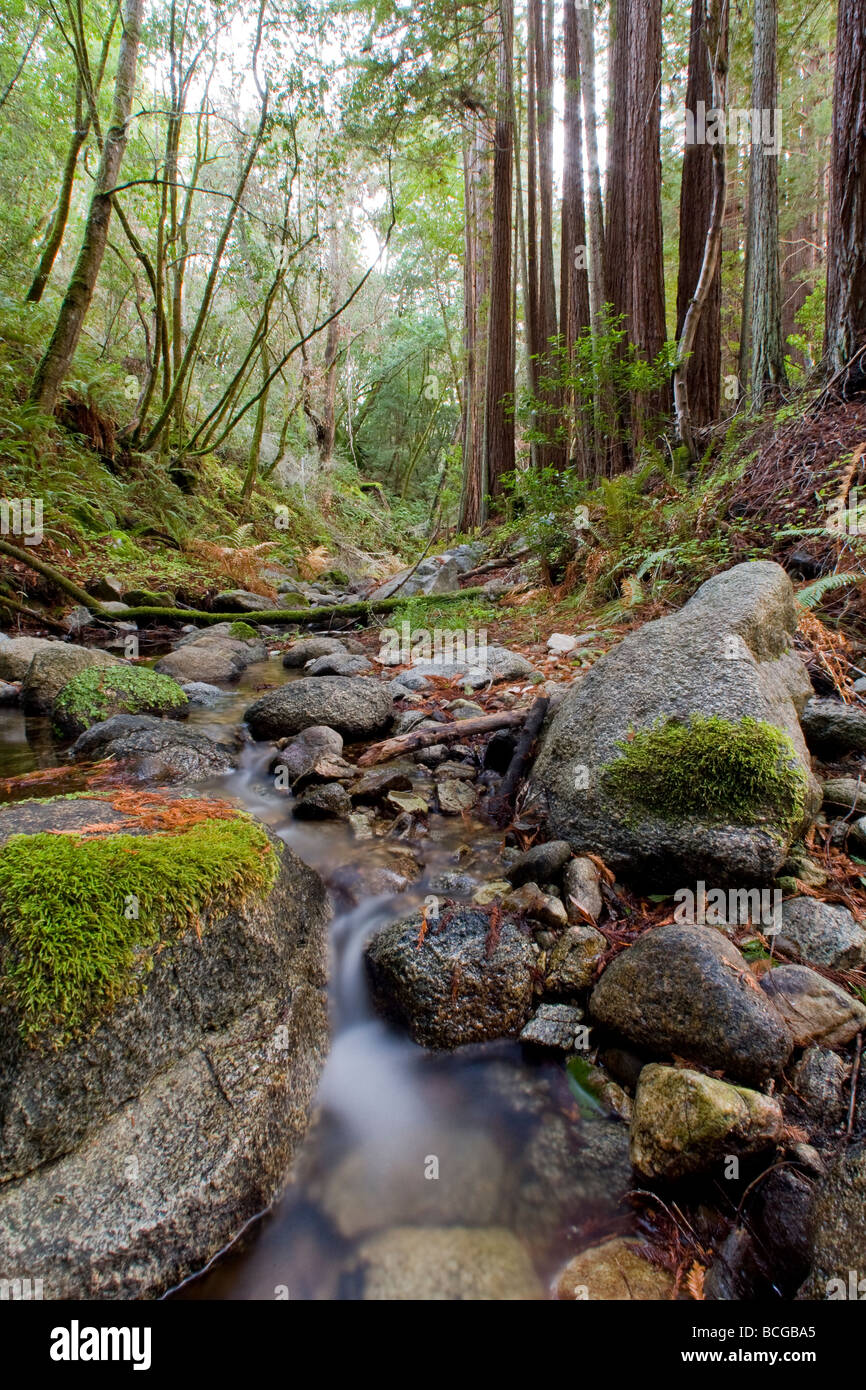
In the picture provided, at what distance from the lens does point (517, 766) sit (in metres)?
3.61

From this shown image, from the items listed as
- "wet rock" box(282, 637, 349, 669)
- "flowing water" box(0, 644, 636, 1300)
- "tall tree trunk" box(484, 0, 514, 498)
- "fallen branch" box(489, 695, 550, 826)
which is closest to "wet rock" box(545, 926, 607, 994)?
"flowing water" box(0, 644, 636, 1300)

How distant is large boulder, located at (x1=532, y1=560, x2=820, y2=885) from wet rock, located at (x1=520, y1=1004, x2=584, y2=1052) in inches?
26.2

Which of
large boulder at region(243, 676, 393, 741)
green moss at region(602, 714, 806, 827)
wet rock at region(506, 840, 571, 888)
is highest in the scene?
large boulder at region(243, 676, 393, 741)

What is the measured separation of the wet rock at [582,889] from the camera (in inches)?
96.0

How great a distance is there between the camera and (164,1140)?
1.63 meters

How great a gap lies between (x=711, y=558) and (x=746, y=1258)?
4.24 m

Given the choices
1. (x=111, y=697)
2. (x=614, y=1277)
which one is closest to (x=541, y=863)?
(x=614, y=1277)

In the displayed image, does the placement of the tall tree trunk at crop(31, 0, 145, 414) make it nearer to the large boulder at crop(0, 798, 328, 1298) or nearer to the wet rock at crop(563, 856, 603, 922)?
the large boulder at crop(0, 798, 328, 1298)

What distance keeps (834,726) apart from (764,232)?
7.40 metres

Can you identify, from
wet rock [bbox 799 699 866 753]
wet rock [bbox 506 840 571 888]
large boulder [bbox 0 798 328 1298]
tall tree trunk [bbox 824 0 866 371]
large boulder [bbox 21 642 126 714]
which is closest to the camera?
large boulder [bbox 0 798 328 1298]

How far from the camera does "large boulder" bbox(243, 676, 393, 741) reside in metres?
4.77

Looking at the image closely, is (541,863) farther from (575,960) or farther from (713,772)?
(713,772)

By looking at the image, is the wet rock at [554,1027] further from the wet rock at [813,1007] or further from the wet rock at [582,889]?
the wet rock at [813,1007]
